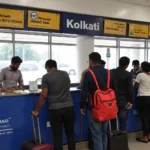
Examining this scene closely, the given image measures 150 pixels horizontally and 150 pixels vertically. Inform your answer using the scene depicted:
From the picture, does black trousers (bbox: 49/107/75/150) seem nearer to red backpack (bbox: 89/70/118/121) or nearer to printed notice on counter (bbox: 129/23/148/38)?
red backpack (bbox: 89/70/118/121)

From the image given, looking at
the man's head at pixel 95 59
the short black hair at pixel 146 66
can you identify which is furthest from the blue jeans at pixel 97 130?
the short black hair at pixel 146 66

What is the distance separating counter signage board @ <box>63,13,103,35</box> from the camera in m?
5.95

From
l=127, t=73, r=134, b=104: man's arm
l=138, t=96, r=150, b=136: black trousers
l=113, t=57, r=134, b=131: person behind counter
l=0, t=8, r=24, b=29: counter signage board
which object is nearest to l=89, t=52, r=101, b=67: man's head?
l=113, t=57, r=134, b=131: person behind counter

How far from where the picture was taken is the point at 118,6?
6734 millimetres

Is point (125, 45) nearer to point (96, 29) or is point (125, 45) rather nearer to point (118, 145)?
point (96, 29)

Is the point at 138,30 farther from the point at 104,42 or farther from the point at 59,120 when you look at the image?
the point at 59,120

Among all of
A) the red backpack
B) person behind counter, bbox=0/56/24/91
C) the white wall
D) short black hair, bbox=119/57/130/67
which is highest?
the white wall

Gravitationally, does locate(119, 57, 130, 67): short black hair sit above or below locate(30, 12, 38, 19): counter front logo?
below

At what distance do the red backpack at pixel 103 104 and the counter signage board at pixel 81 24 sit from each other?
337 cm

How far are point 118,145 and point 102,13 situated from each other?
13.9 ft

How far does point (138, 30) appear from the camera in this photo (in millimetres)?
7277

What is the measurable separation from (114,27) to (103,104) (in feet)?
14.5

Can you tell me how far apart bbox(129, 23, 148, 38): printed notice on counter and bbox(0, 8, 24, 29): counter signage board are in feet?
10.8

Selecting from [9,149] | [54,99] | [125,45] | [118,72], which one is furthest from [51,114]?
[125,45]
